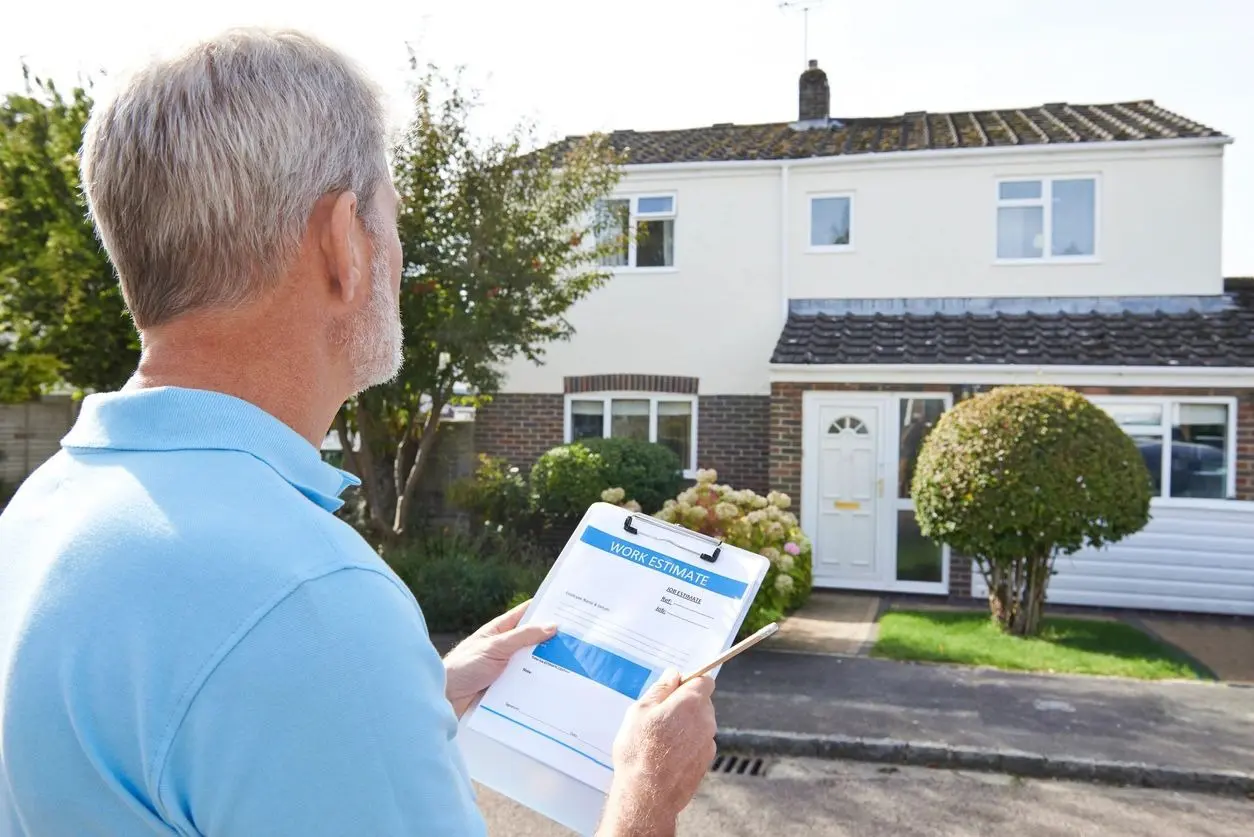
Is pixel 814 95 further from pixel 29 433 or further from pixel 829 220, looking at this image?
pixel 29 433

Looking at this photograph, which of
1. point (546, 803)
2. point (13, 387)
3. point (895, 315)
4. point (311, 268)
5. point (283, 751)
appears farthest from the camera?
point (895, 315)

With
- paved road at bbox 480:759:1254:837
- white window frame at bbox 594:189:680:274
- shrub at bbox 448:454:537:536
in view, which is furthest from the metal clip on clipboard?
white window frame at bbox 594:189:680:274

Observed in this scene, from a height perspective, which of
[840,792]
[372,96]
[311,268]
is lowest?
[840,792]

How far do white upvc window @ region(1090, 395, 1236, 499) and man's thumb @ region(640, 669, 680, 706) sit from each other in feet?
34.9

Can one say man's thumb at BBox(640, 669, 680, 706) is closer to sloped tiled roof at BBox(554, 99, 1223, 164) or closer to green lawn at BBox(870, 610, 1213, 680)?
green lawn at BBox(870, 610, 1213, 680)

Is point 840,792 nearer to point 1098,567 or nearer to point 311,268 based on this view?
point 311,268

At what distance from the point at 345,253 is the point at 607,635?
2.91ft

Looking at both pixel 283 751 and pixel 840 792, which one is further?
pixel 840 792

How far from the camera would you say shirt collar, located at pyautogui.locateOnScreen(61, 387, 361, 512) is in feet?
3.44

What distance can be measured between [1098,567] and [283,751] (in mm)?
11418

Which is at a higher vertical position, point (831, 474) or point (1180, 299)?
point (1180, 299)

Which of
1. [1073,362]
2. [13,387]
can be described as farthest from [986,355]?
[13,387]

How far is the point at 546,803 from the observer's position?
5.31ft

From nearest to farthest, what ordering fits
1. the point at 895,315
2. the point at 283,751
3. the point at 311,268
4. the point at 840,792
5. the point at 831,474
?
the point at 283,751, the point at 311,268, the point at 840,792, the point at 831,474, the point at 895,315
